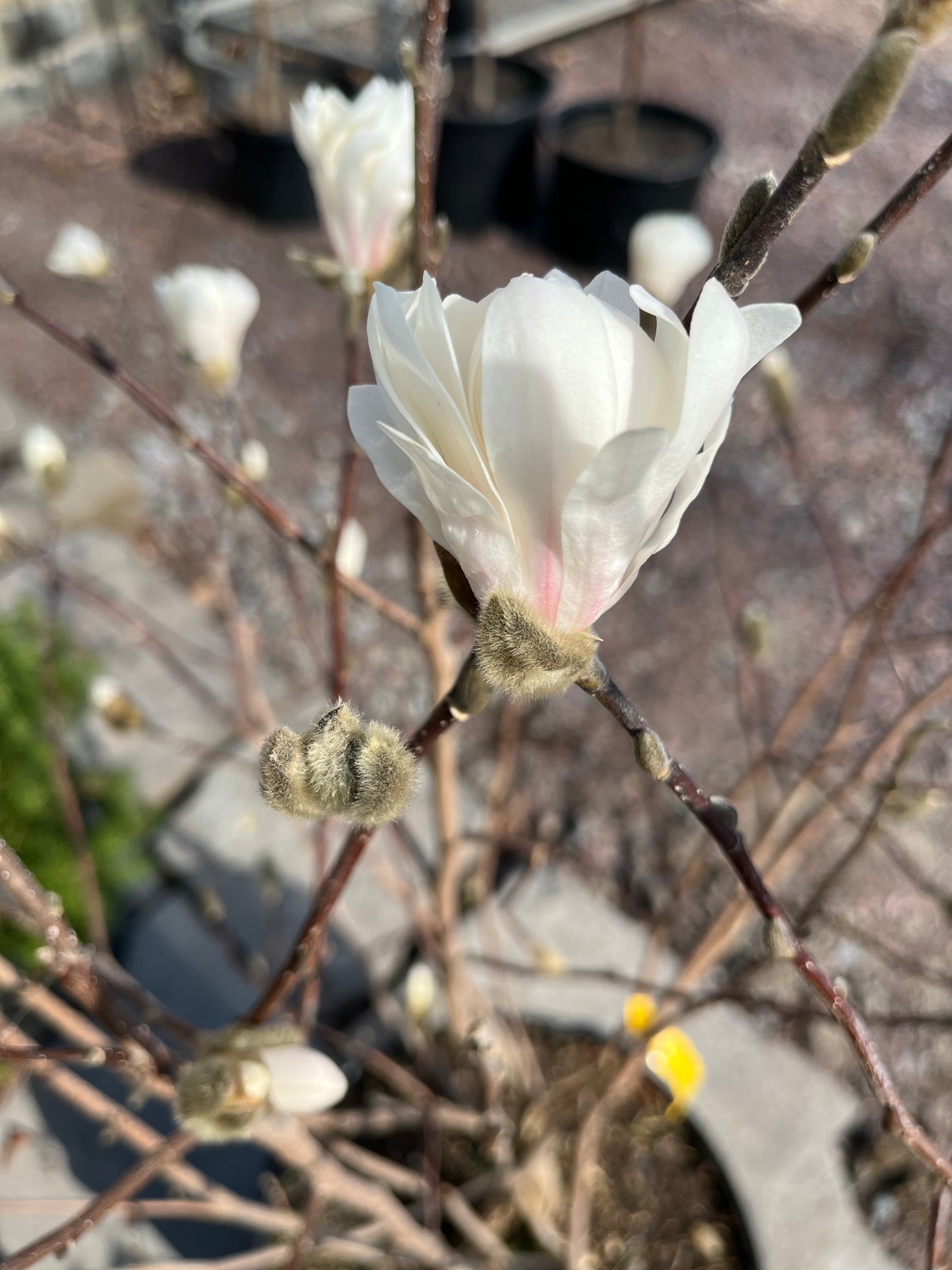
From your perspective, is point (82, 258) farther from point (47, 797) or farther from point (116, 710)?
point (47, 797)

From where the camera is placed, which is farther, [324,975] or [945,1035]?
[945,1035]

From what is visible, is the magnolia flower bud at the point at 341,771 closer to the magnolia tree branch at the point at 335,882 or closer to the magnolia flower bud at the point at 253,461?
the magnolia tree branch at the point at 335,882

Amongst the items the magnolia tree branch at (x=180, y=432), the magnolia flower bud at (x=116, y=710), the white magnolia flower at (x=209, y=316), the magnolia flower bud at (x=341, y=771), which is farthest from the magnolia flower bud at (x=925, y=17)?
the magnolia flower bud at (x=116, y=710)

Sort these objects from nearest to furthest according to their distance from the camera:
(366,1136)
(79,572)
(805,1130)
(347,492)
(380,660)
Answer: (347,492), (805,1130), (366,1136), (79,572), (380,660)

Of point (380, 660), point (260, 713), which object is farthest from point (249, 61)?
point (260, 713)

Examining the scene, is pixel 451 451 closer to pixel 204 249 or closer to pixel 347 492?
pixel 347 492

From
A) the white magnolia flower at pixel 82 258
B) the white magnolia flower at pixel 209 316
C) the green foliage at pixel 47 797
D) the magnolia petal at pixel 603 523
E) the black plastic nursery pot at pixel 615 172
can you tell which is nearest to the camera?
the magnolia petal at pixel 603 523
